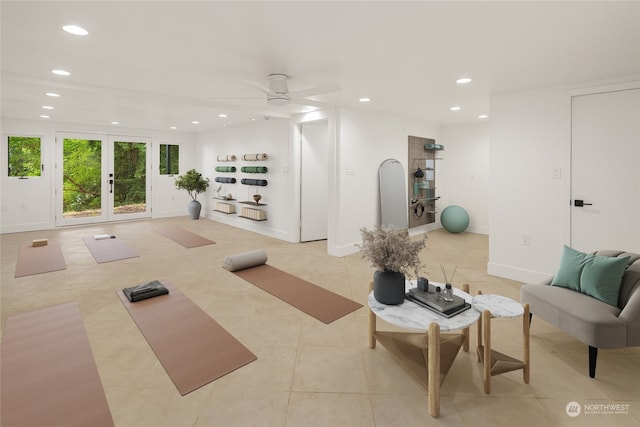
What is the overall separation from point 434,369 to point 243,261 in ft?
10.1

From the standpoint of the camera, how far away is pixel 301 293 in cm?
356

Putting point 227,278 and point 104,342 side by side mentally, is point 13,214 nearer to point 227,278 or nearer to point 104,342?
point 227,278

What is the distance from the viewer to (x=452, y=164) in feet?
23.7

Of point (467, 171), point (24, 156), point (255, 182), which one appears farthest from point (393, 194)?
point (24, 156)

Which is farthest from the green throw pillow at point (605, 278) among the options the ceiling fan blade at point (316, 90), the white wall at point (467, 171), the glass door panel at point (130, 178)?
the glass door panel at point (130, 178)

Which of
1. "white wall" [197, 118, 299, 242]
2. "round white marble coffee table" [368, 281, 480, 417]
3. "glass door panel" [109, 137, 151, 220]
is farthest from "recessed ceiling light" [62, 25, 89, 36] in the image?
"glass door panel" [109, 137, 151, 220]

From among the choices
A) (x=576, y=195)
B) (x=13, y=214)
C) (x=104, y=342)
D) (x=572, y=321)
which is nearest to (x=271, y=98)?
(x=104, y=342)

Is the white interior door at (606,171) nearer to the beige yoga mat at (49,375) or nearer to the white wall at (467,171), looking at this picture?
the white wall at (467,171)

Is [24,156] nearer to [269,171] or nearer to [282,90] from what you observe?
[269,171]

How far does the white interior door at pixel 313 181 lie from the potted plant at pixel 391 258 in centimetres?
386

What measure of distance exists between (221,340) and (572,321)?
2.53 meters

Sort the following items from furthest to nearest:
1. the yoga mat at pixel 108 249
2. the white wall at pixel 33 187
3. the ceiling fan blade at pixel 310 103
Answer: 1. the white wall at pixel 33 187
2. the yoga mat at pixel 108 249
3. the ceiling fan blade at pixel 310 103

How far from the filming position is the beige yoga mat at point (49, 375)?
5.80 ft

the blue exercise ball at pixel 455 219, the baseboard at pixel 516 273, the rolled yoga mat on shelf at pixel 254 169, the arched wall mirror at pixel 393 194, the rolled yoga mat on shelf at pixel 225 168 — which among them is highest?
the rolled yoga mat on shelf at pixel 225 168
